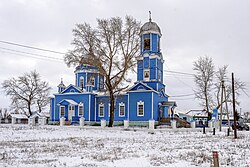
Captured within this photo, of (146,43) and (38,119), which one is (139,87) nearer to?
(146,43)

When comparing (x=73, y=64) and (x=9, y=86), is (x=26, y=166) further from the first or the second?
(x=9, y=86)

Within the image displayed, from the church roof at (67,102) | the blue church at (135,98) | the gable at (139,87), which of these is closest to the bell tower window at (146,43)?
the blue church at (135,98)

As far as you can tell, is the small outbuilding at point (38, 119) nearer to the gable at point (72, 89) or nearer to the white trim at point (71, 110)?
the white trim at point (71, 110)

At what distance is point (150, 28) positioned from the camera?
4069 centimetres

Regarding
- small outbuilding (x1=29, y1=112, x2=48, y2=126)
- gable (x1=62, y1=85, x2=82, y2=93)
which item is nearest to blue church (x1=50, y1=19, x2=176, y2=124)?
gable (x1=62, y1=85, x2=82, y2=93)

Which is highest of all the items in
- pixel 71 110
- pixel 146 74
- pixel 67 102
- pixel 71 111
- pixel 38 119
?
pixel 146 74

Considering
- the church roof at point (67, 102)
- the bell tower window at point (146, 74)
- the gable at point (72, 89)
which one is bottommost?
the church roof at point (67, 102)

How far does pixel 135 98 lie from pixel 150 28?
361 inches

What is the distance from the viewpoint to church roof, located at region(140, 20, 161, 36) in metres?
40.6

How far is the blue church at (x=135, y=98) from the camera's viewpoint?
1539 inches

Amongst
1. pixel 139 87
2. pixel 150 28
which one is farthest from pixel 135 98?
pixel 150 28

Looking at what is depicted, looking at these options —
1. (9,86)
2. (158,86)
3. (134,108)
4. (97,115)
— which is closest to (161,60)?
(158,86)

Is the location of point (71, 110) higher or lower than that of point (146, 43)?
lower

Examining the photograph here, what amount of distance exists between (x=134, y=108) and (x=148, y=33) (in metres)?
9.77
